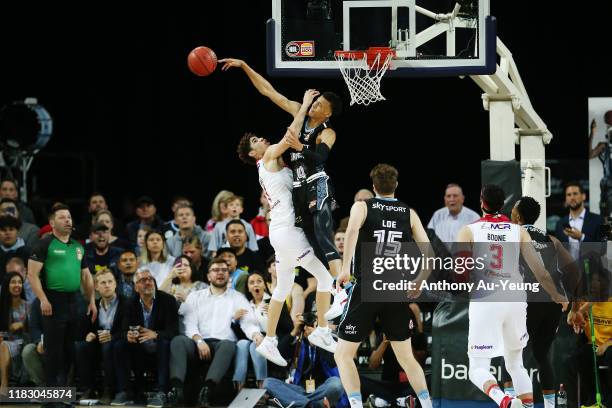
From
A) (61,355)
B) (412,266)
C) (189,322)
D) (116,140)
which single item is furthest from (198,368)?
(116,140)

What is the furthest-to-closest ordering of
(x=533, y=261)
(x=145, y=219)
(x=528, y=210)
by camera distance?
1. (x=145, y=219)
2. (x=528, y=210)
3. (x=533, y=261)

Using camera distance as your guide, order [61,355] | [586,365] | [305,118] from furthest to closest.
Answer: [61,355] → [586,365] → [305,118]

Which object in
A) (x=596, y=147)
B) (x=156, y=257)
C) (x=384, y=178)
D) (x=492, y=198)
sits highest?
(x=596, y=147)

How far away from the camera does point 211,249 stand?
1366 centimetres

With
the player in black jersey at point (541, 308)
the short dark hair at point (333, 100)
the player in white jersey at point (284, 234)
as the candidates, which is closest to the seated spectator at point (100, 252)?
the player in white jersey at point (284, 234)

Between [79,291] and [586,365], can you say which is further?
[79,291]

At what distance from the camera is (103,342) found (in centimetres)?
1208

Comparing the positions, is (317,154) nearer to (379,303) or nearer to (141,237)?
(379,303)

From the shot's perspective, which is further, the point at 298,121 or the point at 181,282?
the point at 181,282

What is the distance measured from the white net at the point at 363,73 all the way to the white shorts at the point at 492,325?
2007 mm

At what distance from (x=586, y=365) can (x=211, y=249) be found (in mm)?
4747

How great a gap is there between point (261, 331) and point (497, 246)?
320 centimetres

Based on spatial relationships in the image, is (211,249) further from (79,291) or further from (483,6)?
(483,6)

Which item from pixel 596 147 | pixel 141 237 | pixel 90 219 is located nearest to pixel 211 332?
pixel 141 237
